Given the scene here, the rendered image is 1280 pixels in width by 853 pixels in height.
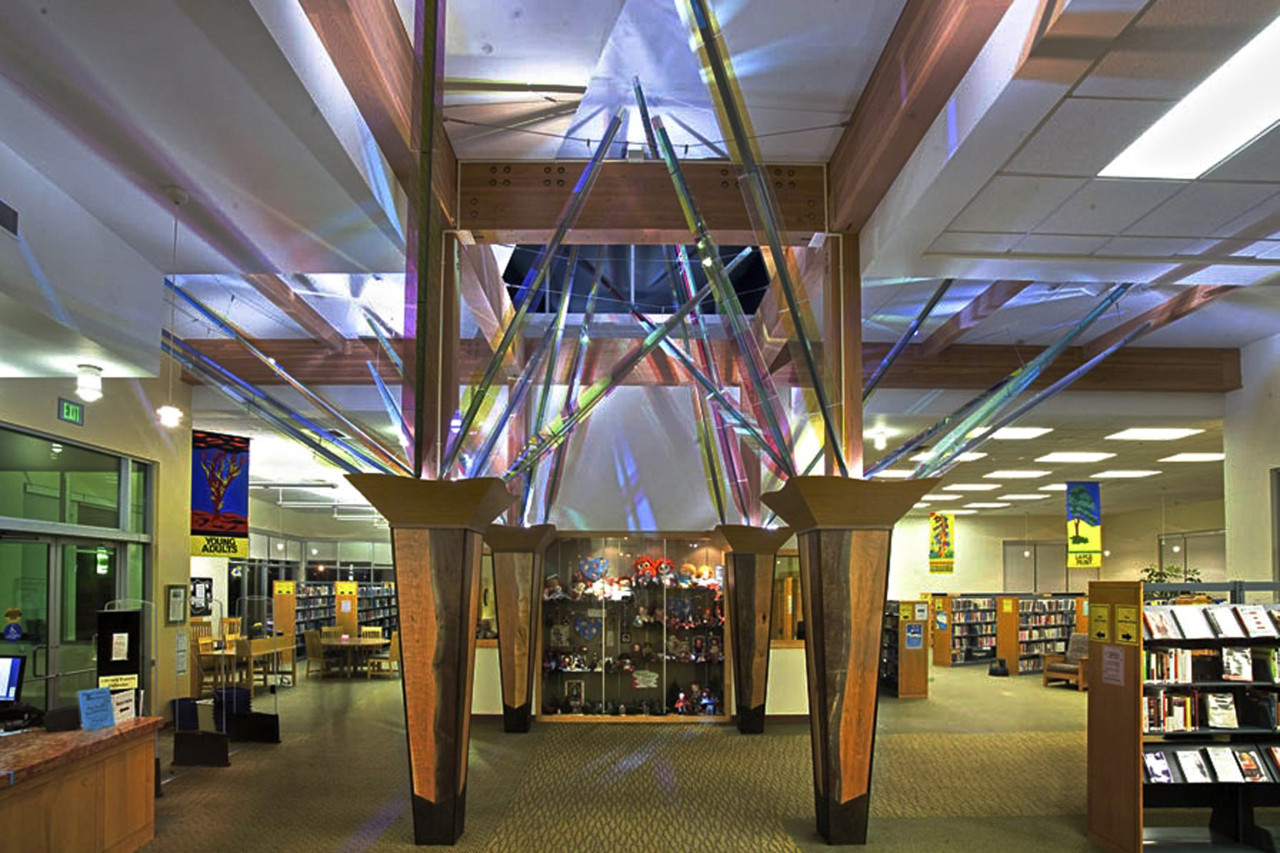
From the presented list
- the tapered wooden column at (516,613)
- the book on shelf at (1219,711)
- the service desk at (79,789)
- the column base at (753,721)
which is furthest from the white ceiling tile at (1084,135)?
the column base at (753,721)

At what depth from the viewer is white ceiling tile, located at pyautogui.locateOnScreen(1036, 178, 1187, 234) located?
5.77m

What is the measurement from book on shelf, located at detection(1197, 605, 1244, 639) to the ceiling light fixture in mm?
8788

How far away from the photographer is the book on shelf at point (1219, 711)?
6848 mm

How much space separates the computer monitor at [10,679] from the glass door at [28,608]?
2.12 meters

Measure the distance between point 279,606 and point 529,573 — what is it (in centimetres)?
927

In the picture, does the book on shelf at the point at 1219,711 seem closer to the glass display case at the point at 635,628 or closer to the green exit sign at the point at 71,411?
the glass display case at the point at 635,628

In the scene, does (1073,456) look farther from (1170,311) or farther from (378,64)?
(378,64)

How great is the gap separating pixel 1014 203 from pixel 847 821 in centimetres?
429

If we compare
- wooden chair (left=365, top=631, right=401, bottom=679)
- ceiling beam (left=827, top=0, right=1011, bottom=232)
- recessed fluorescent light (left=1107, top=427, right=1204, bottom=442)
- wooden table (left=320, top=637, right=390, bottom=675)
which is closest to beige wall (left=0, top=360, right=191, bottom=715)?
wooden table (left=320, top=637, right=390, bottom=675)

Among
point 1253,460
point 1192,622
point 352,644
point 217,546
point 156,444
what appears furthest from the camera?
point 352,644

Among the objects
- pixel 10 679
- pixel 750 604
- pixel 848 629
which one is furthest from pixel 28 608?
pixel 750 604

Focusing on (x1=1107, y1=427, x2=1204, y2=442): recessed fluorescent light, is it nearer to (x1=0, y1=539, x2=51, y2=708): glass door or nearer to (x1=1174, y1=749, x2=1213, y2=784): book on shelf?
(x1=1174, y1=749, x2=1213, y2=784): book on shelf

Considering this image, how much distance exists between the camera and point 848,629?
23.2ft

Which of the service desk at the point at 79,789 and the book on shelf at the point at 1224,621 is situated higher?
the book on shelf at the point at 1224,621
